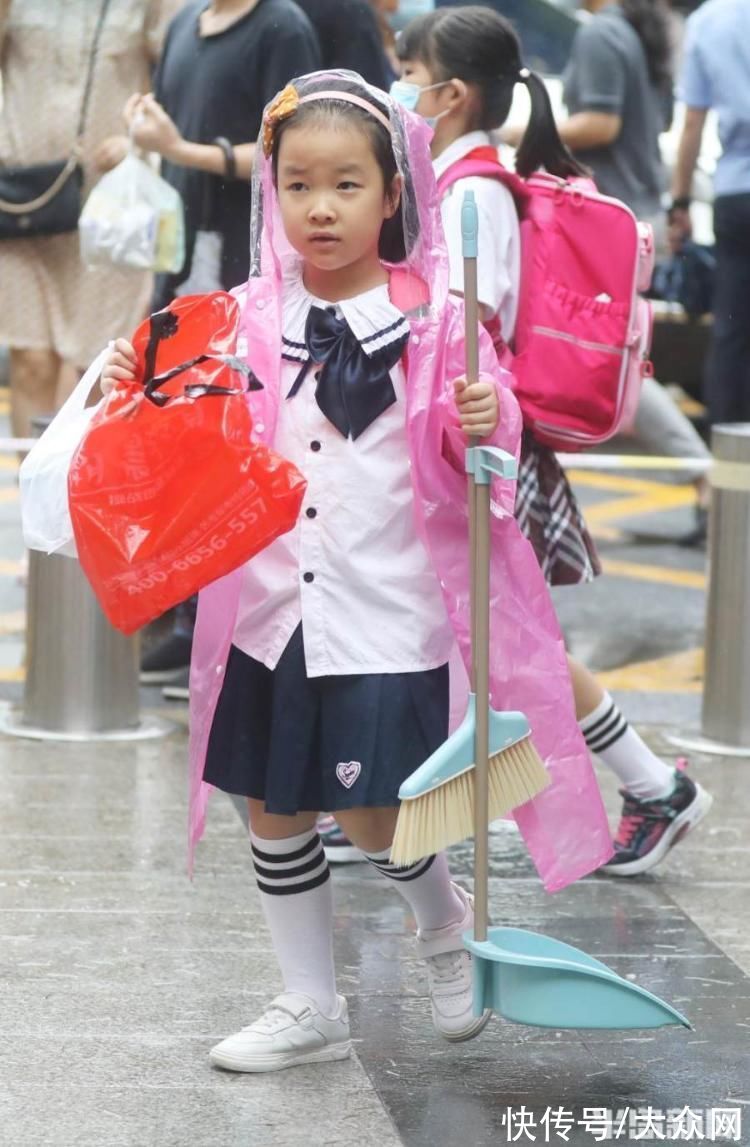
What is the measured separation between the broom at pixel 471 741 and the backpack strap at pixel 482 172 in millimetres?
1067

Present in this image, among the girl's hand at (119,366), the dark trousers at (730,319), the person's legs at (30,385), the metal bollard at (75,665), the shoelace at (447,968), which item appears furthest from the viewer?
the dark trousers at (730,319)

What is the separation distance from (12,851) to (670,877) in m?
1.47

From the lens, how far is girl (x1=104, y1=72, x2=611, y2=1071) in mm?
3490

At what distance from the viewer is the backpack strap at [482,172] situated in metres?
4.44

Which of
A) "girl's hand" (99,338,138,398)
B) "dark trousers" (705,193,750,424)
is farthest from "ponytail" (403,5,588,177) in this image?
"dark trousers" (705,193,750,424)

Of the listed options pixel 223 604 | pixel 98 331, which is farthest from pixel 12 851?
pixel 98 331

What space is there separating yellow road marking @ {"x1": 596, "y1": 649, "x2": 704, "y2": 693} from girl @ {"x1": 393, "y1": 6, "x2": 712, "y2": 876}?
76.0 inches

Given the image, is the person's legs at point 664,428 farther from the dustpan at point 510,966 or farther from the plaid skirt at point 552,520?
the dustpan at point 510,966

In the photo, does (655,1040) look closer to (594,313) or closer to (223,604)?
(223,604)

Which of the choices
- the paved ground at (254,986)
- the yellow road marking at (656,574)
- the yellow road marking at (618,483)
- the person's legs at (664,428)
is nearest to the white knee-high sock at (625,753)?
the paved ground at (254,986)

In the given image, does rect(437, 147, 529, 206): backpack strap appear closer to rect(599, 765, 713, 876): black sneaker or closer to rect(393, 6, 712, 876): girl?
rect(393, 6, 712, 876): girl

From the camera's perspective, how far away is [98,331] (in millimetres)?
7008

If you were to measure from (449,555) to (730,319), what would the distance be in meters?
5.01

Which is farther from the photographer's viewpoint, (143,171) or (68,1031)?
(143,171)
